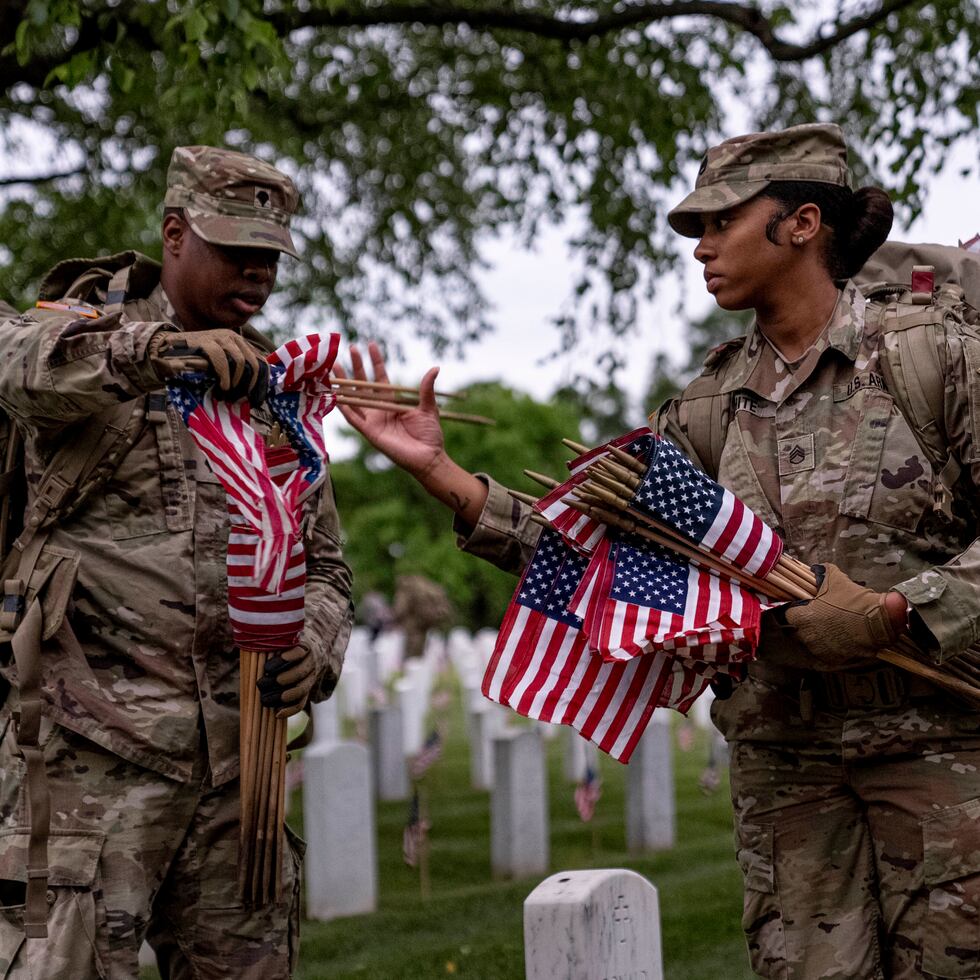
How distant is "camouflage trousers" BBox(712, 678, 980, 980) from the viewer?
3.38 metres

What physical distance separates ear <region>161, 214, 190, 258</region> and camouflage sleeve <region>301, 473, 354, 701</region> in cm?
74

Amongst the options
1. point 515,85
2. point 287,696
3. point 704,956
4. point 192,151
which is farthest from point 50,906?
point 515,85

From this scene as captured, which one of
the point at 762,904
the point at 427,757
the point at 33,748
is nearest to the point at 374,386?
the point at 33,748

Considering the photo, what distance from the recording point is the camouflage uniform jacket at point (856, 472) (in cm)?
339

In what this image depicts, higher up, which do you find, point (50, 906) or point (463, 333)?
point (463, 333)

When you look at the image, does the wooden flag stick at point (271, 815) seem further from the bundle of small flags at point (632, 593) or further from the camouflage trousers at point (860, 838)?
the camouflage trousers at point (860, 838)

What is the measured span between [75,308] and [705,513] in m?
1.64

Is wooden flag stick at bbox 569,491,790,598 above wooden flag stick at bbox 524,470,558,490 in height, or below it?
below

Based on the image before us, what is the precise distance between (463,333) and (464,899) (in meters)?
5.47

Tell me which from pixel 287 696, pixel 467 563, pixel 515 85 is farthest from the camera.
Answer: pixel 467 563

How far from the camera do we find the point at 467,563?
4950cm

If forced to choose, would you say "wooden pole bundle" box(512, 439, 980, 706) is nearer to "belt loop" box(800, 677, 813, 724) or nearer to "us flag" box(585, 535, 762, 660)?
"us flag" box(585, 535, 762, 660)

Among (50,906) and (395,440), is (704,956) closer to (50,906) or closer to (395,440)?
(395,440)

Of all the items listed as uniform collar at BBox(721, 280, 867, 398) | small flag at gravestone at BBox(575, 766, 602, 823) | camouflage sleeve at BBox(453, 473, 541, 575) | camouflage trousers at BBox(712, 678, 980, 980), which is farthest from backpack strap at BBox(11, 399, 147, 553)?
small flag at gravestone at BBox(575, 766, 602, 823)
